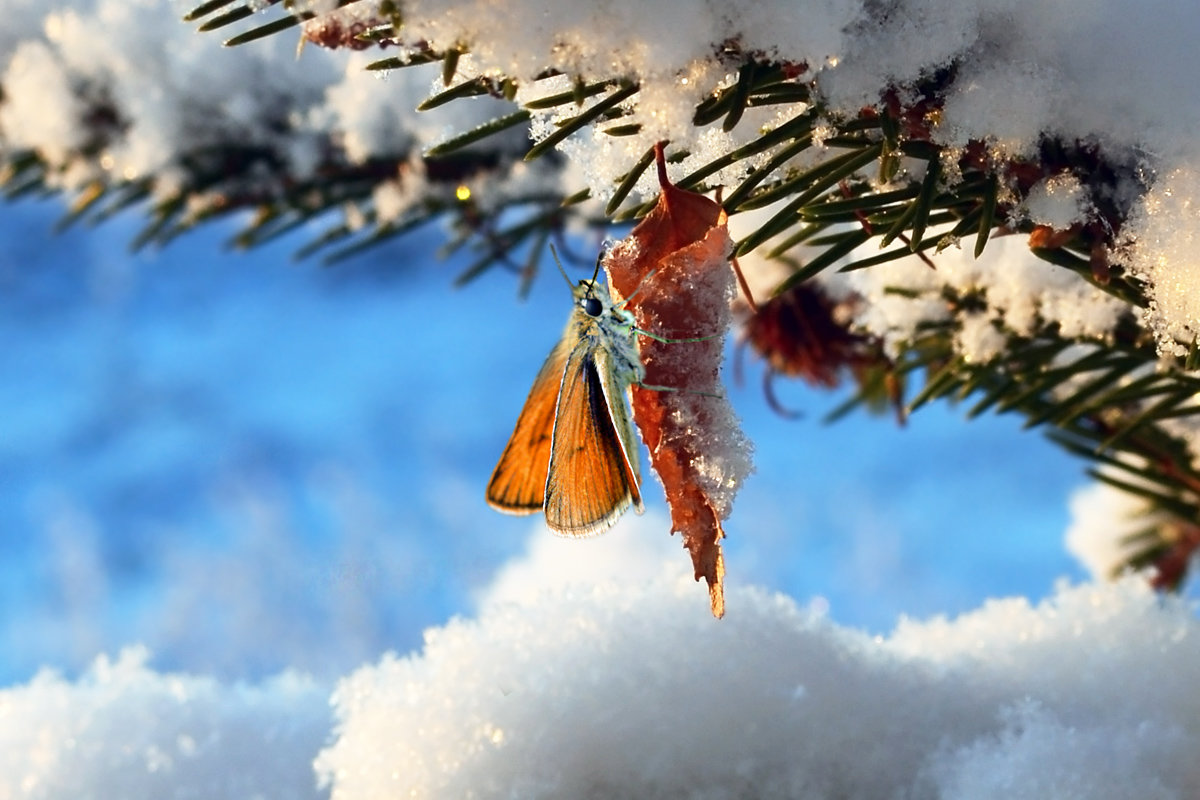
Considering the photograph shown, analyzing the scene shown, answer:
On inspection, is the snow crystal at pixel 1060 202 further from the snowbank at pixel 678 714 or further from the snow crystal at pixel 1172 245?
the snowbank at pixel 678 714

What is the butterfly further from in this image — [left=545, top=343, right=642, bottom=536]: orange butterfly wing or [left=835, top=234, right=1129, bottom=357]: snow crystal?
[left=835, top=234, right=1129, bottom=357]: snow crystal

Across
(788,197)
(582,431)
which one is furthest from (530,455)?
(788,197)

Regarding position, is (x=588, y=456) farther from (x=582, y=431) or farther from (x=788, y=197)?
(x=788, y=197)

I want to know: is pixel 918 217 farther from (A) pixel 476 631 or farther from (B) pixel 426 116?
(B) pixel 426 116

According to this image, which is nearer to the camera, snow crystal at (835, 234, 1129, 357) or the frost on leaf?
the frost on leaf

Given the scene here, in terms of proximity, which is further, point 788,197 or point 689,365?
point 788,197

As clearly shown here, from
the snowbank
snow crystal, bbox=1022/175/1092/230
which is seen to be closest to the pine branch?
snow crystal, bbox=1022/175/1092/230

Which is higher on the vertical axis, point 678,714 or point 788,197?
point 788,197

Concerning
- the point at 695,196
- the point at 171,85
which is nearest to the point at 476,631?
the point at 695,196
